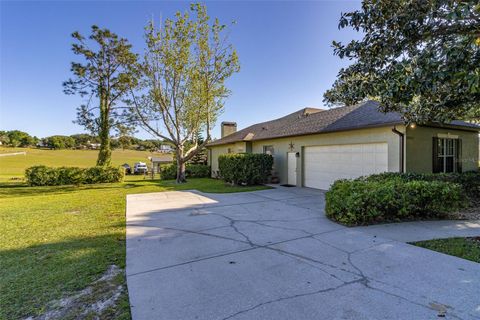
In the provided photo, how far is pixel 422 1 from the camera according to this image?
17.5 ft

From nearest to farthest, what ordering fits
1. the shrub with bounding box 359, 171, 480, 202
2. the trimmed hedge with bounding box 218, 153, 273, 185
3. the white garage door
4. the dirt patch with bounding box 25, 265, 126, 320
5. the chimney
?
1. the dirt patch with bounding box 25, 265, 126, 320
2. the shrub with bounding box 359, 171, 480, 202
3. the white garage door
4. the trimmed hedge with bounding box 218, 153, 273, 185
5. the chimney

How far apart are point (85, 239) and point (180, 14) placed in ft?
44.0

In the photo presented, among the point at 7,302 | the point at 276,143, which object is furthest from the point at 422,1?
the point at 276,143

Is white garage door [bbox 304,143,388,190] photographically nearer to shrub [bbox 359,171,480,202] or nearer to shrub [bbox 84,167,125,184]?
shrub [bbox 359,171,480,202]

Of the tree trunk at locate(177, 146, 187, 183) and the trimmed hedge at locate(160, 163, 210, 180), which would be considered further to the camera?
the trimmed hedge at locate(160, 163, 210, 180)

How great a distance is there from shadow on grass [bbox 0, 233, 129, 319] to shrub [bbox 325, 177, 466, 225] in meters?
4.83

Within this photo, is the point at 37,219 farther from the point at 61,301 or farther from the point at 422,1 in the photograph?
the point at 422,1

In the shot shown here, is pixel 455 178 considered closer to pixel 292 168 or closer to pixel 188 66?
pixel 292 168

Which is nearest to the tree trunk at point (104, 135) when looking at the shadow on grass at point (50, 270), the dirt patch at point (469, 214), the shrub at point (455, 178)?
the shadow on grass at point (50, 270)

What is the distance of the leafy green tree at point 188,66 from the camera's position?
47.7ft

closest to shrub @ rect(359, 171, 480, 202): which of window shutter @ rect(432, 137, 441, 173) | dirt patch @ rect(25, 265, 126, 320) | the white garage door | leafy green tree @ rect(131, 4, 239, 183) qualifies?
window shutter @ rect(432, 137, 441, 173)

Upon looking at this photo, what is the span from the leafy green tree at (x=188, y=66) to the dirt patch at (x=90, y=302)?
13.3 metres

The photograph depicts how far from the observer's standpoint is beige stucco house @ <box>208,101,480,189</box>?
911 centimetres

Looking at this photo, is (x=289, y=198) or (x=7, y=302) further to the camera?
(x=289, y=198)
